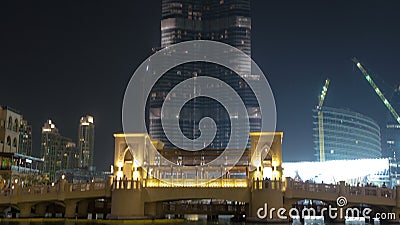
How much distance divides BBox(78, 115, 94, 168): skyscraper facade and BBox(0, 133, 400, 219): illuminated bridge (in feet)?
251

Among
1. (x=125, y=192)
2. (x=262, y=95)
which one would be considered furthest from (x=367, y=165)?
(x=125, y=192)

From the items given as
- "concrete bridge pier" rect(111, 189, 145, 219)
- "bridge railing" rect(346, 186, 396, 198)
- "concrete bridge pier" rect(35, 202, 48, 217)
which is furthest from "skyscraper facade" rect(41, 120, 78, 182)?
"bridge railing" rect(346, 186, 396, 198)

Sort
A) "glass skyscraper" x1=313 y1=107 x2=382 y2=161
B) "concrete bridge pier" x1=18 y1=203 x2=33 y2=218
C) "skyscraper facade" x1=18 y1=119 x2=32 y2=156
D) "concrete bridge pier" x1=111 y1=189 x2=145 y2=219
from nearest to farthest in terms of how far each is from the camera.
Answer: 1. "concrete bridge pier" x1=111 y1=189 x2=145 y2=219
2. "concrete bridge pier" x1=18 y1=203 x2=33 y2=218
3. "skyscraper facade" x1=18 y1=119 x2=32 y2=156
4. "glass skyscraper" x1=313 y1=107 x2=382 y2=161

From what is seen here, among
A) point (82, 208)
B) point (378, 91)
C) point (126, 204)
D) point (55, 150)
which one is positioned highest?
point (378, 91)

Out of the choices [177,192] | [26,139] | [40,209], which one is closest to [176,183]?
[177,192]

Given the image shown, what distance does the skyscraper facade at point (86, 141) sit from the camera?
4923 inches

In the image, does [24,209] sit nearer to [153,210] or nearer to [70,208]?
[70,208]

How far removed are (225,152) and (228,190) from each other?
837cm

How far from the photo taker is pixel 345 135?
124 meters

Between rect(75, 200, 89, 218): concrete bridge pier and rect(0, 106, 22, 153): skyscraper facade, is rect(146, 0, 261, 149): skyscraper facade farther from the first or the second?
rect(75, 200, 89, 218): concrete bridge pier

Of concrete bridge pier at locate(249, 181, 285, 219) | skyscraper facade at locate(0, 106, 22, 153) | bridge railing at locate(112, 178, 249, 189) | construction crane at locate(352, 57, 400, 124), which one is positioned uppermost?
construction crane at locate(352, 57, 400, 124)

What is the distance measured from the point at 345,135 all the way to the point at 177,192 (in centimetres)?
8895

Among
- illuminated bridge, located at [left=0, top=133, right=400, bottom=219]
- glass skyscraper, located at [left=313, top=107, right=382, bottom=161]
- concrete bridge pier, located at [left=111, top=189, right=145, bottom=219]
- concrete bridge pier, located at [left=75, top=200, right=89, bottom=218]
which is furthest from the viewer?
glass skyscraper, located at [left=313, top=107, right=382, bottom=161]

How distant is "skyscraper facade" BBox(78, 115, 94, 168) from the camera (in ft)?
410
